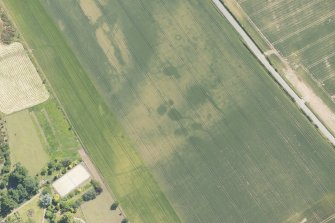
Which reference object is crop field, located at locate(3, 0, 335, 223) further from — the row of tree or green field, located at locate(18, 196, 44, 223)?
green field, located at locate(18, 196, 44, 223)

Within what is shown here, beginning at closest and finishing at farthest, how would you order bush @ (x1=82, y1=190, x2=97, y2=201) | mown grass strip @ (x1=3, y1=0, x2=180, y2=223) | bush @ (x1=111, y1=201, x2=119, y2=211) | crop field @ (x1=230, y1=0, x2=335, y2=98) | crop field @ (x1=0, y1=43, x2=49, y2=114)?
bush @ (x1=111, y1=201, x2=119, y2=211)
mown grass strip @ (x1=3, y1=0, x2=180, y2=223)
bush @ (x1=82, y1=190, x2=97, y2=201)
crop field @ (x1=230, y1=0, x2=335, y2=98)
crop field @ (x1=0, y1=43, x2=49, y2=114)

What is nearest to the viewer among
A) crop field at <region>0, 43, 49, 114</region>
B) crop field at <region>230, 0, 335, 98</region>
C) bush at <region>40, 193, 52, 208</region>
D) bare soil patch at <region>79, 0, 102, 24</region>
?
bush at <region>40, 193, 52, 208</region>

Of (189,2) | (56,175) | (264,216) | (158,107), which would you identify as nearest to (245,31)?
(189,2)

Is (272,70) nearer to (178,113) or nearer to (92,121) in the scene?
(178,113)

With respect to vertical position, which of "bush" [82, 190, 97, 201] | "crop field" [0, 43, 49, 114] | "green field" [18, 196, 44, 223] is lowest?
"bush" [82, 190, 97, 201]

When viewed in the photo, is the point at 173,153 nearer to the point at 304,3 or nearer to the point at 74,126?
the point at 74,126

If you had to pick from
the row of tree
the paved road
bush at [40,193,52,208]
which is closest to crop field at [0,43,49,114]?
the row of tree
